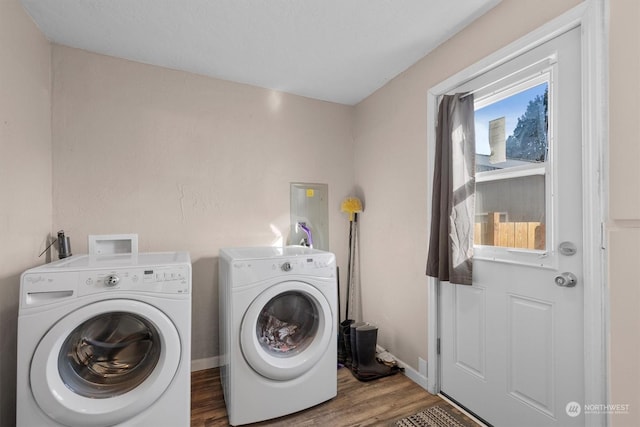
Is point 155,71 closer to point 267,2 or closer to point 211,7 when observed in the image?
point 211,7

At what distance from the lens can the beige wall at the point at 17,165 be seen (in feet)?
4.79

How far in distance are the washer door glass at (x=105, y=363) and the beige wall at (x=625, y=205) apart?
164 cm

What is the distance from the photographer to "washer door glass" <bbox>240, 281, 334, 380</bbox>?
173cm

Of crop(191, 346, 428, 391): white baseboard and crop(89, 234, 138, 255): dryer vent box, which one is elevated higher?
crop(89, 234, 138, 255): dryer vent box

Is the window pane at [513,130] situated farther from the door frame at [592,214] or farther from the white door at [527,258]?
the door frame at [592,214]

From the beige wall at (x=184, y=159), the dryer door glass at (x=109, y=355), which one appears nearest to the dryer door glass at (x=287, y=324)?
the dryer door glass at (x=109, y=355)

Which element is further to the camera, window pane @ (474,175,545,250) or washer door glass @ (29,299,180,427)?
window pane @ (474,175,545,250)

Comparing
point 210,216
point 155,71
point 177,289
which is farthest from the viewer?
point 210,216

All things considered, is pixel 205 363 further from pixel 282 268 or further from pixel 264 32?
pixel 264 32

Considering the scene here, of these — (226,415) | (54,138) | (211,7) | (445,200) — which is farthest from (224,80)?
(226,415)

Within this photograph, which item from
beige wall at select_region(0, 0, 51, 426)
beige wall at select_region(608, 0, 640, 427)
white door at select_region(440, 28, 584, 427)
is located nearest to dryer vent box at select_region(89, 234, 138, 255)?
beige wall at select_region(0, 0, 51, 426)

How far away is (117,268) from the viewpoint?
1.44 metres

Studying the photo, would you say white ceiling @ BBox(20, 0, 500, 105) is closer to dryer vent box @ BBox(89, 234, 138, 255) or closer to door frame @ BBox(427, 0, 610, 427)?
door frame @ BBox(427, 0, 610, 427)

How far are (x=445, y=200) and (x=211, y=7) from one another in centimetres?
169
